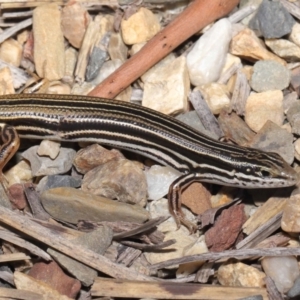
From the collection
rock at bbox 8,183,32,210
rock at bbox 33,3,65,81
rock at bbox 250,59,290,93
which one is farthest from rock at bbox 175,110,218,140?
rock at bbox 8,183,32,210

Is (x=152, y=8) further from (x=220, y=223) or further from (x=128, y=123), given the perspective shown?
(x=220, y=223)

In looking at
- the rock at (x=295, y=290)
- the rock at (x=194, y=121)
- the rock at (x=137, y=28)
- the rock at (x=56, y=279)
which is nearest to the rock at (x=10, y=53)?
the rock at (x=137, y=28)

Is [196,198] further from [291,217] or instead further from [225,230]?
[291,217]

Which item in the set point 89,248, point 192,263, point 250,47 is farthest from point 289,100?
point 89,248

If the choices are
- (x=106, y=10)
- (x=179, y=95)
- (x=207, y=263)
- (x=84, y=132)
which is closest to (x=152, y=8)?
(x=106, y=10)

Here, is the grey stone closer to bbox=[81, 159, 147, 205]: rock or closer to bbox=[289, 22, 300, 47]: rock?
bbox=[81, 159, 147, 205]: rock

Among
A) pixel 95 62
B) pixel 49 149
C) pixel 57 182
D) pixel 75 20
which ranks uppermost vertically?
pixel 75 20
